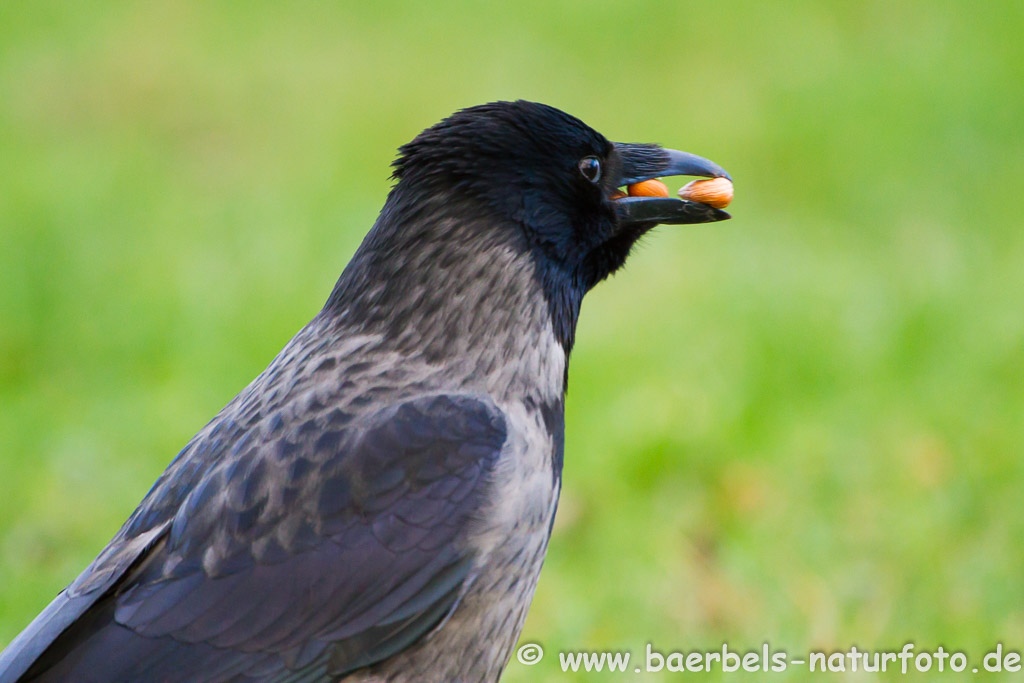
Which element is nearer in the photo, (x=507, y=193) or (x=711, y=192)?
(x=507, y=193)

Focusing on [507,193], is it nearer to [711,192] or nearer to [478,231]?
[478,231]

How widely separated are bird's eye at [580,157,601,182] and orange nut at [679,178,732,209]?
29 cm

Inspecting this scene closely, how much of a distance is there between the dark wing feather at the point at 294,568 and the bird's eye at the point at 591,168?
0.76 m

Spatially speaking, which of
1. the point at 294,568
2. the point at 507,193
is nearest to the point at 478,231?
the point at 507,193

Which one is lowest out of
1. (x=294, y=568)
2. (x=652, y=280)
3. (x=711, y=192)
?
(x=652, y=280)

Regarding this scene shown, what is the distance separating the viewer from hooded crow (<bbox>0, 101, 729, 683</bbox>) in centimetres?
293

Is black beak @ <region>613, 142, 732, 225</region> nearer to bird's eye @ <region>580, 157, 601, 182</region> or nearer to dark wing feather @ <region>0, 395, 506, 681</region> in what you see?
bird's eye @ <region>580, 157, 601, 182</region>

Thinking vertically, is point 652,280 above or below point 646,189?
below

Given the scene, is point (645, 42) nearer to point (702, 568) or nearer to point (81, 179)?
point (81, 179)

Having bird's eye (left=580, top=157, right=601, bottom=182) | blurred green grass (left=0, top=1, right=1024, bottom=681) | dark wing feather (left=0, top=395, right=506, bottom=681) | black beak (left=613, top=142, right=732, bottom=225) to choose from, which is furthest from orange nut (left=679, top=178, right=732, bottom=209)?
blurred green grass (left=0, top=1, right=1024, bottom=681)

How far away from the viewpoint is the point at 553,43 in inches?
413

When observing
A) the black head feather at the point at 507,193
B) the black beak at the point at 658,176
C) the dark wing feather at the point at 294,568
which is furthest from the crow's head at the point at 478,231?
the dark wing feather at the point at 294,568

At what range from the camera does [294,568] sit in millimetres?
2945

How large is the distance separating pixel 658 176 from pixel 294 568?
56.1 inches
